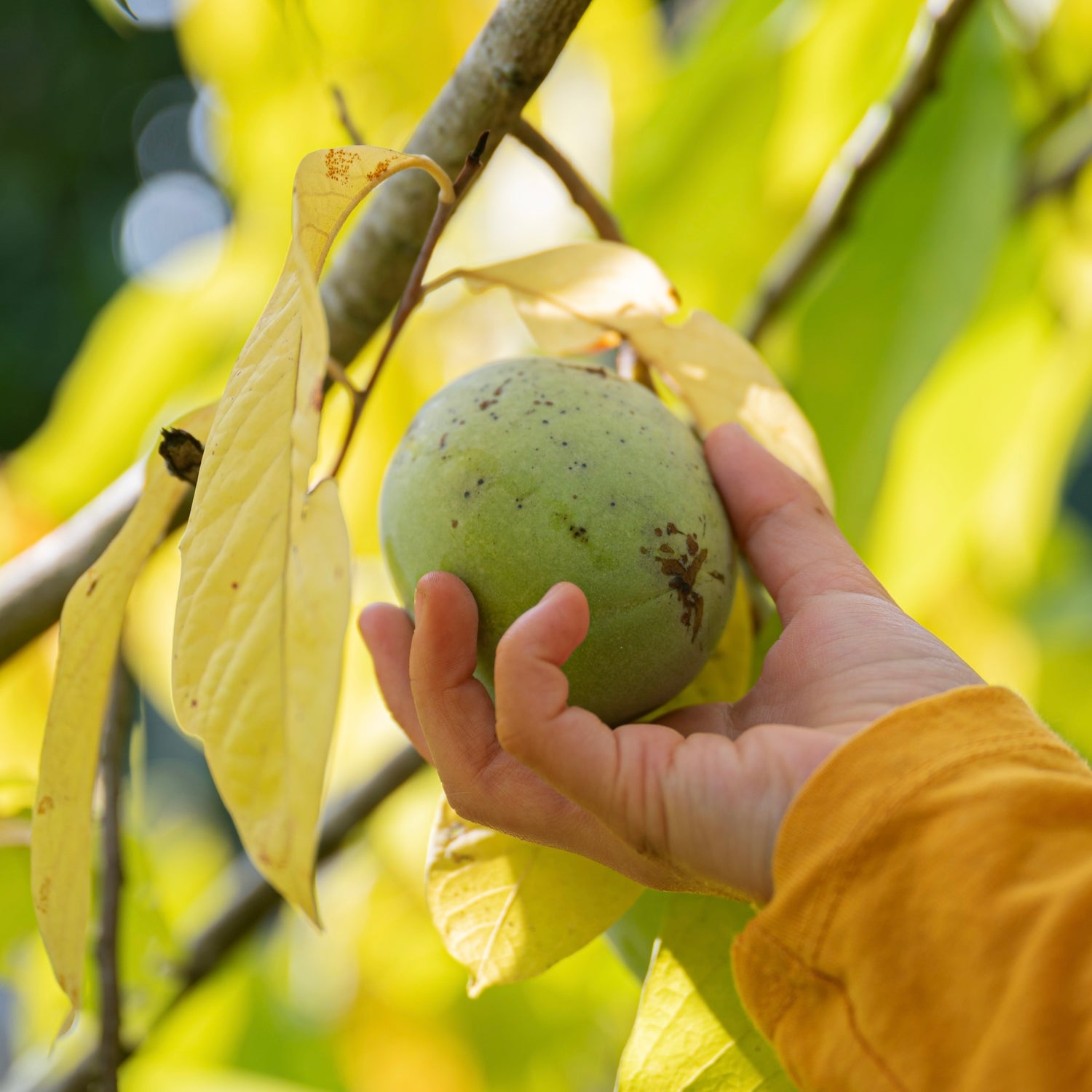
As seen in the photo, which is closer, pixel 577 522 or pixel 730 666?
pixel 577 522

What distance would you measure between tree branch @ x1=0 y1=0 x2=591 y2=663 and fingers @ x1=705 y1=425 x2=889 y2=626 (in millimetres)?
201

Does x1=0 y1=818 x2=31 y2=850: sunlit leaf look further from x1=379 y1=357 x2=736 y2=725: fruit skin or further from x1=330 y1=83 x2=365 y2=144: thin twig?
x1=330 y1=83 x2=365 y2=144: thin twig

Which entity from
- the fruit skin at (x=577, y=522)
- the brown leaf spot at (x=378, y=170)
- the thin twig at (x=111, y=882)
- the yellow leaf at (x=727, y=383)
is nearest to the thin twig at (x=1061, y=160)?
the yellow leaf at (x=727, y=383)

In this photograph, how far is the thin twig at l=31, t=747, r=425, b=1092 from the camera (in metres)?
0.82

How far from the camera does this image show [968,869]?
13.6 inches

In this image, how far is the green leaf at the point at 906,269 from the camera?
74 cm

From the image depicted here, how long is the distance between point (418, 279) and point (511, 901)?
1.11 feet

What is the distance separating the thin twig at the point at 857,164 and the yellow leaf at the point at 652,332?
27 cm

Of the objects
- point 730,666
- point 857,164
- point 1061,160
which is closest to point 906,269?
point 857,164

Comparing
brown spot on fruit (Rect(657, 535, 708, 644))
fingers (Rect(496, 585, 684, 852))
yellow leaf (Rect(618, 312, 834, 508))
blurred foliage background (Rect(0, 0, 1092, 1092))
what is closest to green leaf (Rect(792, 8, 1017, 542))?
blurred foliage background (Rect(0, 0, 1092, 1092))

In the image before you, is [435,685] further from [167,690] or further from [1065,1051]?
[167,690]

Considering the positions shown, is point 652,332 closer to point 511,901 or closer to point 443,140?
point 443,140

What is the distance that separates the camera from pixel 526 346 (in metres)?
1.02

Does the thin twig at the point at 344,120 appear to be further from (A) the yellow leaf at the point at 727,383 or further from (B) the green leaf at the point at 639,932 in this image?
(B) the green leaf at the point at 639,932
